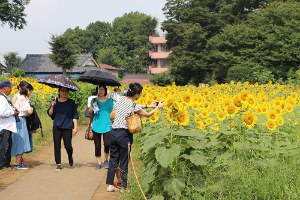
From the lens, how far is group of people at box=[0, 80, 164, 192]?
21.3 feet

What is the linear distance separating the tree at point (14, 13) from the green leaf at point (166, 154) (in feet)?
138

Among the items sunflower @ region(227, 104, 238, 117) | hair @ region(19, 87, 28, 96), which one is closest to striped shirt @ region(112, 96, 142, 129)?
sunflower @ region(227, 104, 238, 117)

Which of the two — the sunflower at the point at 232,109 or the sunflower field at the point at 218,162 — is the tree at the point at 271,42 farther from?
the sunflower at the point at 232,109

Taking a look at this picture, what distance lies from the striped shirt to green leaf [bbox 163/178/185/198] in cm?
144

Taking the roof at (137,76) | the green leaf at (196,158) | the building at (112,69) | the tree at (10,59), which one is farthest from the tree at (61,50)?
the green leaf at (196,158)

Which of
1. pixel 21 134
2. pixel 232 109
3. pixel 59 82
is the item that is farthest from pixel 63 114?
pixel 232 109

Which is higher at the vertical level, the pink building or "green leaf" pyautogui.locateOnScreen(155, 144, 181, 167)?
the pink building

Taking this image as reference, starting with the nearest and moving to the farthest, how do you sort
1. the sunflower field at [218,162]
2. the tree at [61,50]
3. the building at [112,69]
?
the sunflower field at [218,162]
the tree at [61,50]
the building at [112,69]

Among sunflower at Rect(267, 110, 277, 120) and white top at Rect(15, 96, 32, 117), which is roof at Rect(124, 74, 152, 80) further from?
sunflower at Rect(267, 110, 277, 120)

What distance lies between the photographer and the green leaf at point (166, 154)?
4911mm

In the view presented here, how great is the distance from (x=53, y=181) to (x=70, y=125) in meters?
1.34

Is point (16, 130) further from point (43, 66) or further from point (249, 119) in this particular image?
point (43, 66)

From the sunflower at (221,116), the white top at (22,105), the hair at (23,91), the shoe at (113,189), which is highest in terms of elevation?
the hair at (23,91)

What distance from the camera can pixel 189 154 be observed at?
549 cm
